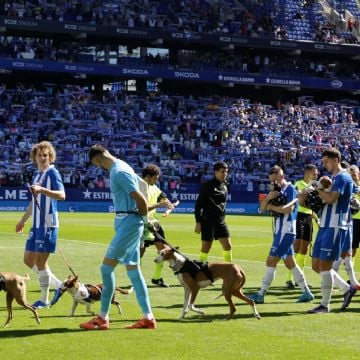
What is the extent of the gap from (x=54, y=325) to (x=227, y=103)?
5390cm

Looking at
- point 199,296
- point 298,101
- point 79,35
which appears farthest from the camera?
point 298,101

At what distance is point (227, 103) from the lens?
64562 mm

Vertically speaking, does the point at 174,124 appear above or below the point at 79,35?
below

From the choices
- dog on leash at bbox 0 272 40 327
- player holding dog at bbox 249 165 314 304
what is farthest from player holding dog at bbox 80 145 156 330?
player holding dog at bbox 249 165 314 304

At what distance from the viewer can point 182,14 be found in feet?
209

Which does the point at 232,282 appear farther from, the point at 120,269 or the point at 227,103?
the point at 227,103

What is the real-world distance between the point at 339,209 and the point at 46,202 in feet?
13.1

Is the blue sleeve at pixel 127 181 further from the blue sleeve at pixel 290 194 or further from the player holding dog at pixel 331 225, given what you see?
the blue sleeve at pixel 290 194

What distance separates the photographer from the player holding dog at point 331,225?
41.5ft

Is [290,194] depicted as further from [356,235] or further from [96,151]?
[96,151]

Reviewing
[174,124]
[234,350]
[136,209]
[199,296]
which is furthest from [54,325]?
[174,124]

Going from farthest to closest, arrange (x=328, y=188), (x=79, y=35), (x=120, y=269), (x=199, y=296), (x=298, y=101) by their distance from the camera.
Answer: (x=298, y=101) → (x=79, y=35) → (x=120, y=269) → (x=199, y=296) → (x=328, y=188)

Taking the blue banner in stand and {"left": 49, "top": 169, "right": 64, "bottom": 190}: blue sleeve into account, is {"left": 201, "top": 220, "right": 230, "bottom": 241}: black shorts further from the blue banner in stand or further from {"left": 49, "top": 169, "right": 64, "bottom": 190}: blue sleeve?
the blue banner in stand

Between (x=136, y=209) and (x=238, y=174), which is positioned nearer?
(x=136, y=209)
